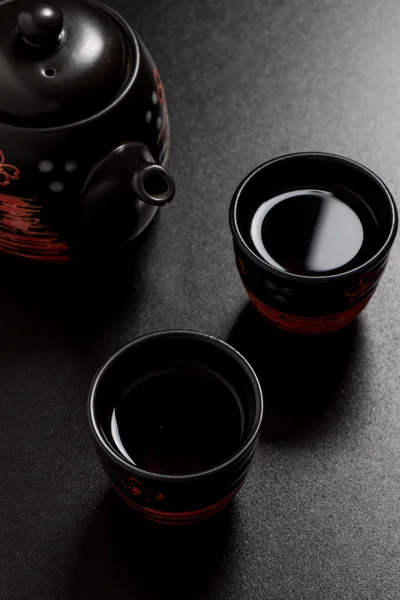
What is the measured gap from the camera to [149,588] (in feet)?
2.20

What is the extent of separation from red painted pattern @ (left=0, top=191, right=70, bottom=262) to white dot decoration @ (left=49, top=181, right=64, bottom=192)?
0.06ft

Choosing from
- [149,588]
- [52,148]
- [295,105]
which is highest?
[52,148]

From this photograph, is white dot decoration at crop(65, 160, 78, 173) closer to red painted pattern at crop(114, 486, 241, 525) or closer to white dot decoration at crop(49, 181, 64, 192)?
white dot decoration at crop(49, 181, 64, 192)

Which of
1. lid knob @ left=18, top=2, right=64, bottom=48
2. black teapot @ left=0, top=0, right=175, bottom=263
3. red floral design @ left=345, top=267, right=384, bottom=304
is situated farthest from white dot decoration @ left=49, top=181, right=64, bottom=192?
red floral design @ left=345, top=267, right=384, bottom=304

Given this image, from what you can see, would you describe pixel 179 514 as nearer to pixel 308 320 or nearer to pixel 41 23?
pixel 308 320

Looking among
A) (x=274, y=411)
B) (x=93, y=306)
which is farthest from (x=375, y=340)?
(x=93, y=306)

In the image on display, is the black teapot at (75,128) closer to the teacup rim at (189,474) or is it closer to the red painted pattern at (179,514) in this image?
the teacup rim at (189,474)

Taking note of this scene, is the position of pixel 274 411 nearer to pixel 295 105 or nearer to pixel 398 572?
pixel 398 572

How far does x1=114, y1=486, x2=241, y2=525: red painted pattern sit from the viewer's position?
628mm

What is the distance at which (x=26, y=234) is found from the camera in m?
0.77

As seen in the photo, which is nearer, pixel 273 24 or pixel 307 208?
pixel 307 208

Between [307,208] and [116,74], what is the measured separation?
0.19 meters

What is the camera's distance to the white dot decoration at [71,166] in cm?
72

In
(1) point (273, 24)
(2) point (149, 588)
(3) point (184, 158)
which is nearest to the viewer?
(2) point (149, 588)
